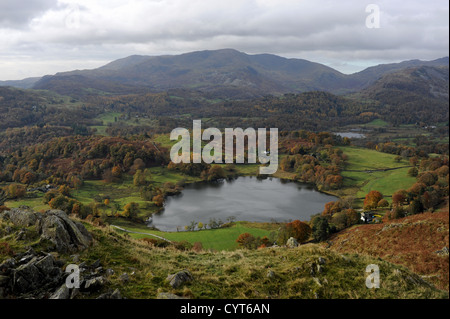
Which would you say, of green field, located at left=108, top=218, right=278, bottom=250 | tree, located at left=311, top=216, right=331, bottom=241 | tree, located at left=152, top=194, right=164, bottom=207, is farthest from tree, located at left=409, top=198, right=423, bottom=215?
tree, located at left=152, top=194, right=164, bottom=207

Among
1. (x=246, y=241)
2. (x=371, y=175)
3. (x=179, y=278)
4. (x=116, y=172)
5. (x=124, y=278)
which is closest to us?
(x=124, y=278)

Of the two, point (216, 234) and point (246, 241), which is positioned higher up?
point (246, 241)

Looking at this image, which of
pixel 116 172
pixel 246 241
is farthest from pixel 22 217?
pixel 116 172

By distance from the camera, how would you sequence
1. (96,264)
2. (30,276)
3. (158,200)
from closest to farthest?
(30,276) → (96,264) → (158,200)

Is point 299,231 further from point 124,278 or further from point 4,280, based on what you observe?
point 4,280

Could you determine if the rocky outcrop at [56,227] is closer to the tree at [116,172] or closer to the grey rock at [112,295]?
the grey rock at [112,295]

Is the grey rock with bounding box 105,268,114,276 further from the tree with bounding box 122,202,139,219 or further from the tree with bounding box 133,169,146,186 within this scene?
the tree with bounding box 133,169,146,186
